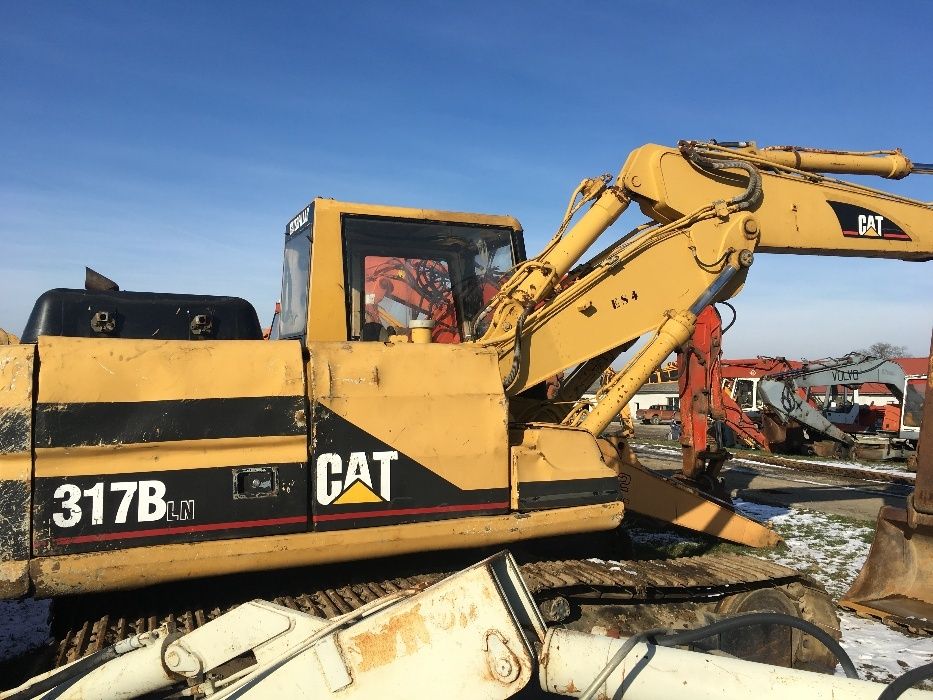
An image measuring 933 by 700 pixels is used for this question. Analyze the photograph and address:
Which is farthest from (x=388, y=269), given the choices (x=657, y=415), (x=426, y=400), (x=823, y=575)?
(x=657, y=415)

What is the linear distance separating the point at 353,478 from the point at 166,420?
0.91 metres

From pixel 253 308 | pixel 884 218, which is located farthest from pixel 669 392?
pixel 253 308

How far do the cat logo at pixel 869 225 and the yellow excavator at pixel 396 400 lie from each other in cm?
2

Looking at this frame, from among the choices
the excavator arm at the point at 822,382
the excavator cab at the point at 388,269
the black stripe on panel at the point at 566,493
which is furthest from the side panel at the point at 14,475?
the excavator arm at the point at 822,382

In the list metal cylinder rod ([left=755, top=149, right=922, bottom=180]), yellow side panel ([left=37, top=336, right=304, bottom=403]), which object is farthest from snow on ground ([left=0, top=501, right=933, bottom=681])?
metal cylinder rod ([left=755, top=149, right=922, bottom=180])

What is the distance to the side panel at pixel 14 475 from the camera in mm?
3135

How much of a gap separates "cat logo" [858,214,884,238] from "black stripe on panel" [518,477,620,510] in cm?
306

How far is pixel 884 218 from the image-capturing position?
5.86 meters

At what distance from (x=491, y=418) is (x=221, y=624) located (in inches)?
67.0

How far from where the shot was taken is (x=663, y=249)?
205 inches

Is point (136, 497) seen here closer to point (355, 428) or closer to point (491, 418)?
point (355, 428)

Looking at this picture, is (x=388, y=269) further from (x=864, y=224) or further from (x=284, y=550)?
(x=864, y=224)

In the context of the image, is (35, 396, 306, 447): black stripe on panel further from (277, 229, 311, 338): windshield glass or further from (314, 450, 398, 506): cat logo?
(277, 229, 311, 338): windshield glass

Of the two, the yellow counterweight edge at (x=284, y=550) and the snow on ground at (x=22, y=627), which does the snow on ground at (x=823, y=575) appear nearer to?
the snow on ground at (x=22, y=627)
